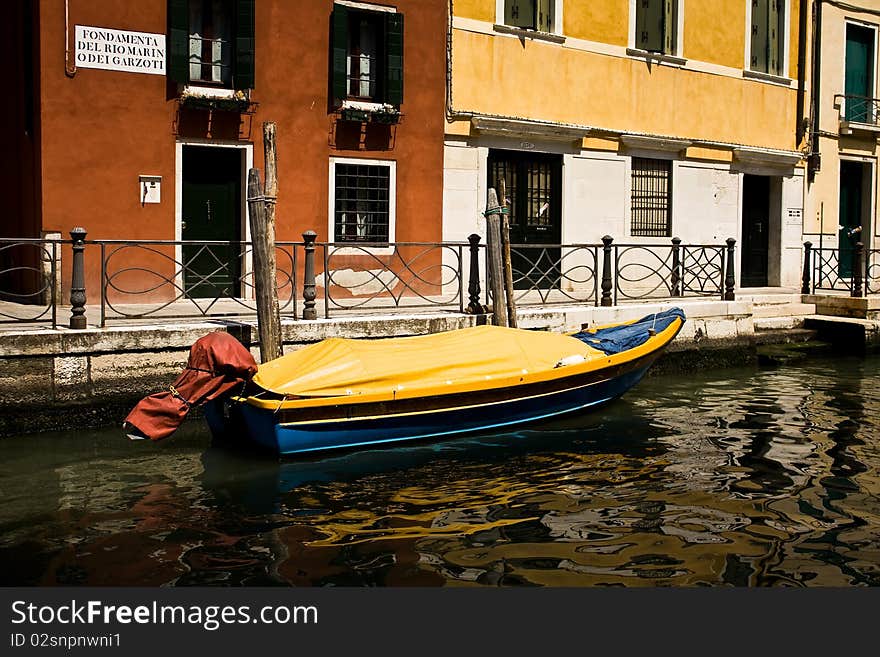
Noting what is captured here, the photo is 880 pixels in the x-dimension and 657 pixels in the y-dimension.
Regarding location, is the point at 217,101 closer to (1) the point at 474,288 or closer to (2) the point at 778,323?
(1) the point at 474,288

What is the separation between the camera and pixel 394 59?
14.7 metres

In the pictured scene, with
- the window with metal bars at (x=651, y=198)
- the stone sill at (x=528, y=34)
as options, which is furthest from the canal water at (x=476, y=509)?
the window with metal bars at (x=651, y=198)

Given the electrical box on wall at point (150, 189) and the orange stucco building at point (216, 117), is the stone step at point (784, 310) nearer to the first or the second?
the orange stucco building at point (216, 117)

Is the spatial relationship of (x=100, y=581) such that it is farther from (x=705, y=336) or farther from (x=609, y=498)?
(x=705, y=336)

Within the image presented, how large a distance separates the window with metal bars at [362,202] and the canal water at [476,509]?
5.26 metres

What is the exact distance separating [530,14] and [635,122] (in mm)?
2722

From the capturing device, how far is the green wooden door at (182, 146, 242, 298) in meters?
13.6

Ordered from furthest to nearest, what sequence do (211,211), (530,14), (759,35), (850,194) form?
1. (850,194)
2. (759,35)
3. (530,14)
4. (211,211)

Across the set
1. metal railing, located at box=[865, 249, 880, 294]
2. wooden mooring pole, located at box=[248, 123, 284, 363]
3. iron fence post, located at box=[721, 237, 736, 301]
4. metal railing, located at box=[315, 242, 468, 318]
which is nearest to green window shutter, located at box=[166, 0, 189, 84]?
metal railing, located at box=[315, 242, 468, 318]

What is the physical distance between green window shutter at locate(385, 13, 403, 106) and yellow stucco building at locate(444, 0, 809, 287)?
89 centimetres

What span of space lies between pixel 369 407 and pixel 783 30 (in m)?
13.9

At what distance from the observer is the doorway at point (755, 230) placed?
19.8 metres

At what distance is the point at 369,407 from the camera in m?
9.04

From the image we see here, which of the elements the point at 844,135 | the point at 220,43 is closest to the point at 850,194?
the point at 844,135
